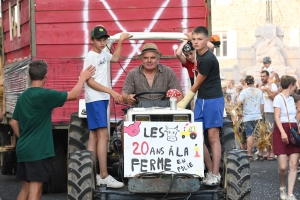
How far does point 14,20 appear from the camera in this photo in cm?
1551

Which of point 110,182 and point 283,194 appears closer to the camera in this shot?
point 110,182

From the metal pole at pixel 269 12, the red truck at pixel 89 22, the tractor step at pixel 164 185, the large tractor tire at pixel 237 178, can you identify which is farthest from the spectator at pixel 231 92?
the metal pole at pixel 269 12

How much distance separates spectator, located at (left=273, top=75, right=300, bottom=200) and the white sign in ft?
11.6

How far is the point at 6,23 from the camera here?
16.6m

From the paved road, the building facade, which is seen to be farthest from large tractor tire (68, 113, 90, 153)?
the building facade

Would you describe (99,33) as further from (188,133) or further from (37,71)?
(188,133)

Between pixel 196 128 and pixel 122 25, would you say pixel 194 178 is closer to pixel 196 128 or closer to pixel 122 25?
pixel 196 128

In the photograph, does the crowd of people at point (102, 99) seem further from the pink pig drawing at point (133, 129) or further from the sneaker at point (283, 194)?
the sneaker at point (283, 194)

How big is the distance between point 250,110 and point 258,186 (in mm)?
4323

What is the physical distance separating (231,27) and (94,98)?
36370mm

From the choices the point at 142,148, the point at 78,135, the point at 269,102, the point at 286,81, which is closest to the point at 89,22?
the point at 78,135

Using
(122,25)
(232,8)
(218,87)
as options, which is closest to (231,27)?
(232,8)

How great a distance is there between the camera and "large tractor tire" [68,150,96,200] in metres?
9.16

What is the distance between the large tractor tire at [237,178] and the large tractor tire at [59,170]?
159 inches
